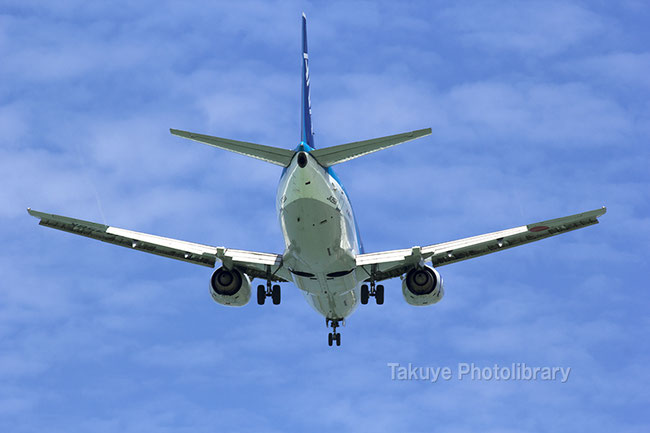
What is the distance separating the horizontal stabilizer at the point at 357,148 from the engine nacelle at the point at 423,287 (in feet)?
26.1

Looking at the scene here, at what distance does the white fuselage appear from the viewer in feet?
119

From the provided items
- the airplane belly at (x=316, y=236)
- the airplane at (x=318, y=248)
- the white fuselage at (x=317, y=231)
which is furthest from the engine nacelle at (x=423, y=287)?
the airplane belly at (x=316, y=236)

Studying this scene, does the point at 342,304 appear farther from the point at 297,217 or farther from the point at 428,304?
the point at 297,217

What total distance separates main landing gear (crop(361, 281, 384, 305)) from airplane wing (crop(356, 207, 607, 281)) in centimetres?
42

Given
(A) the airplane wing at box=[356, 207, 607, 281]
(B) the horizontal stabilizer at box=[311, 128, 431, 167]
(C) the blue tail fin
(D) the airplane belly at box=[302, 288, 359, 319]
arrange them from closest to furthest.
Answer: (B) the horizontal stabilizer at box=[311, 128, 431, 167], (A) the airplane wing at box=[356, 207, 607, 281], (C) the blue tail fin, (D) the airplane belly at box=[302, 288, 359, 319]

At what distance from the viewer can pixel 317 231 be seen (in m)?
37.2

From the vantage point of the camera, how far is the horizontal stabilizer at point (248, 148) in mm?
35438

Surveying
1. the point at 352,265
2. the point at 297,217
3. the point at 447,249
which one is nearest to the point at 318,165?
the point at 297,217

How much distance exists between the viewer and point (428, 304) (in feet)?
140

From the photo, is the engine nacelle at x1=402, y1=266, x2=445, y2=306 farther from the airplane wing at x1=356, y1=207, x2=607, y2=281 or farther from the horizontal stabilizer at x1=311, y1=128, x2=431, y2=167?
the horizontal stabilizer at x1=311, y1=128, x2=431, y2=167

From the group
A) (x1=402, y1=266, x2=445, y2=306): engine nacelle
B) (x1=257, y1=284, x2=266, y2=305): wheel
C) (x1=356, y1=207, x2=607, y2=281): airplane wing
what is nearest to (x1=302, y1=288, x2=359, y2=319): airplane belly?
(x1=356, y1=207, x2=607, y2=281): airplane wing

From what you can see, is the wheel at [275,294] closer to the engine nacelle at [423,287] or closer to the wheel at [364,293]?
the wheel at [364,293]

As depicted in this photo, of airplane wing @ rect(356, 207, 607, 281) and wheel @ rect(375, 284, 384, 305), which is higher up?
airplane wing @ rect(356, 207, 607, 281)

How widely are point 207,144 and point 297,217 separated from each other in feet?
13.7
